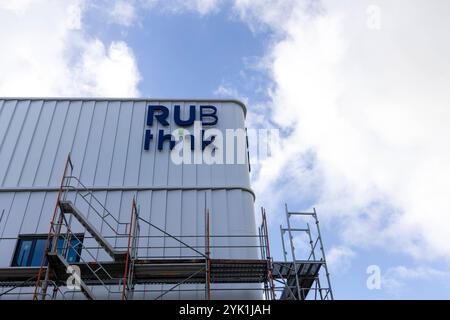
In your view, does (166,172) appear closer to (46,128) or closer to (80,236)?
(80,236)

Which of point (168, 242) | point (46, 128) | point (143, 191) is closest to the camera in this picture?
point (168, 242)

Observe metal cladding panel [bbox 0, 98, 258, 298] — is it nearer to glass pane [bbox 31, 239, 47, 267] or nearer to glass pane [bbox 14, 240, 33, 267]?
glass pane [bbox 14, 240, 33, 267]

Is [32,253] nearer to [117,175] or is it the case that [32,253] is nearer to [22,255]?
[22,255]

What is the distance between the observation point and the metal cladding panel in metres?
17.6

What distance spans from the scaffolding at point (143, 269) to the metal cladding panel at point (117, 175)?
0.91 feet

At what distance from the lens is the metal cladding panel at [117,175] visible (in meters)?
17.6

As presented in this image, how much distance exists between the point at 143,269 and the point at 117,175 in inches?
232

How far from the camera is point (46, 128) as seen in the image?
21.1m

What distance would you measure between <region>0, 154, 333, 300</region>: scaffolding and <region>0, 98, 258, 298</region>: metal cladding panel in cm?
28

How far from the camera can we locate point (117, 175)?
63.5 ft

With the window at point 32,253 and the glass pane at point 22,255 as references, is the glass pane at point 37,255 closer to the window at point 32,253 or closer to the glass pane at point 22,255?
the window at point 32,253

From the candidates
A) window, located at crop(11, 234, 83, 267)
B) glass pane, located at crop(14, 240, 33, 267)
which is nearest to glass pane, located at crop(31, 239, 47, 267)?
window, located at crop(11, 234, 83, 267)
